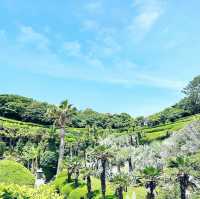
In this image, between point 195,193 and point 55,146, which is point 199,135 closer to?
point 195,193

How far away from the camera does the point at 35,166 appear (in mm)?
131375

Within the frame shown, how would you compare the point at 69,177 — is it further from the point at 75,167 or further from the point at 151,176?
the point at 151,176

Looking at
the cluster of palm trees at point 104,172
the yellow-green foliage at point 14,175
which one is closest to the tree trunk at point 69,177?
the cluster of palm trees at point 104,172

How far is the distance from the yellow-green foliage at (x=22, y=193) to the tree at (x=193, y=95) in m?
106

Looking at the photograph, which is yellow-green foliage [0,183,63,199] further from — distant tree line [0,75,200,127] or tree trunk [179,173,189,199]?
distant tree line [0,75,200,127]

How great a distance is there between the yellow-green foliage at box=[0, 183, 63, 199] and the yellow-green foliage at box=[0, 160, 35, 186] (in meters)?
22.2

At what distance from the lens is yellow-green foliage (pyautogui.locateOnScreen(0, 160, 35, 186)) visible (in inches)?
4242

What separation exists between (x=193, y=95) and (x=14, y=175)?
3849 inches

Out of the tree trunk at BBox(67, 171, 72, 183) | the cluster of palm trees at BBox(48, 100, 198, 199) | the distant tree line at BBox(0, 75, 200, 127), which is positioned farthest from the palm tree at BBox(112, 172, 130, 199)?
the distant tree line at BBox(0, 75, 200, 127)

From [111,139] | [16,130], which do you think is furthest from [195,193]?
[16,130]

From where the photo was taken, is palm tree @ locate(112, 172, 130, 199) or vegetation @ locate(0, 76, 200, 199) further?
palm tree @ locate(112, 172, 130, 199)

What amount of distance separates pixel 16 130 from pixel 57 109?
3039 centimetres

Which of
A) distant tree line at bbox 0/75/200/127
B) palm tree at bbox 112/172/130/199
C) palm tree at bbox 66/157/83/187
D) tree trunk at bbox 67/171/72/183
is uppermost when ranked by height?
distant tree line at bbox 0/75/200/127

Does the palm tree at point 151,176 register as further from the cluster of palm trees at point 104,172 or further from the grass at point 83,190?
the grass at point 83,190
